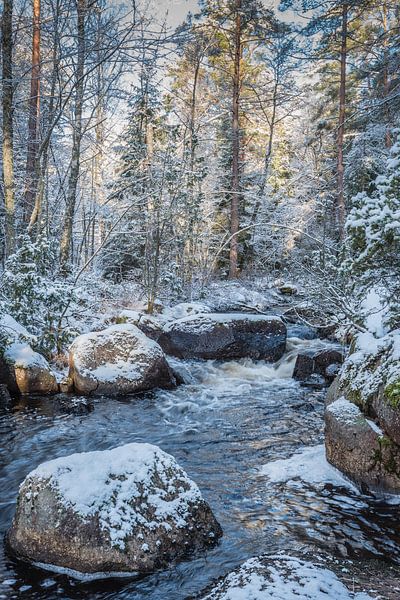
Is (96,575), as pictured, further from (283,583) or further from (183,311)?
(183,311)

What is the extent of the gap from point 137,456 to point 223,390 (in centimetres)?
545

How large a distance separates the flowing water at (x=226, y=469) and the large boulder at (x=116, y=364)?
355 mm

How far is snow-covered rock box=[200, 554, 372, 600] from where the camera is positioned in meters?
2.47

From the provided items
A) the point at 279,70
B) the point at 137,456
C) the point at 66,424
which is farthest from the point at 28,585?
the point at 279,70

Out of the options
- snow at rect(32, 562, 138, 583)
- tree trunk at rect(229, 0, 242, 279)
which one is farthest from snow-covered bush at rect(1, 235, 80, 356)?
tree trunk at rect(229, 0, 242, 279)

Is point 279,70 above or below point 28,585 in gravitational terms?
above

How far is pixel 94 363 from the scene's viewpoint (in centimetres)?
862

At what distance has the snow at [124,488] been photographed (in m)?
3.38

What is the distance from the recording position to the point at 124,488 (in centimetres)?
356

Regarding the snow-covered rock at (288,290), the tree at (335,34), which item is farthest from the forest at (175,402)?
the snow-covered rock at (288,290)

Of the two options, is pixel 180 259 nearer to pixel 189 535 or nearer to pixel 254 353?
pixel 254 353

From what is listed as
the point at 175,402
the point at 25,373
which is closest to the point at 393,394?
the point at 175,402

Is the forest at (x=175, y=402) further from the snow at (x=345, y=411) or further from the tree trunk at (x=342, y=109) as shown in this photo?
the tree trunk at (x=342, y=109)

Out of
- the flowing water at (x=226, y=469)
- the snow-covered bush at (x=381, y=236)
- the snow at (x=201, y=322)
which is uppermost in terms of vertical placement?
the snow-covered bush at (x=381, y=236)
